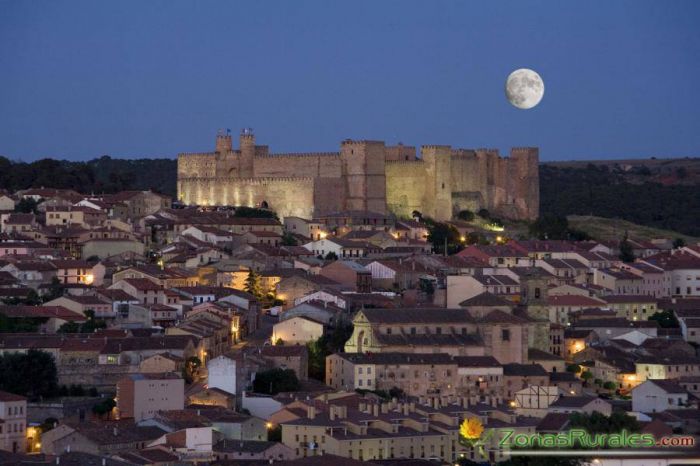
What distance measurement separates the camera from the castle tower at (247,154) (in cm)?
7269

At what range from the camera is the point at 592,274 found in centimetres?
6228

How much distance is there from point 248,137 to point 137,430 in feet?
116

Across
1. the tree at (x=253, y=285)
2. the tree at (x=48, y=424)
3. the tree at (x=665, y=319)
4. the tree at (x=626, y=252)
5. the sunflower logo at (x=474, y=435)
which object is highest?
the tree at (x=626, y=252)

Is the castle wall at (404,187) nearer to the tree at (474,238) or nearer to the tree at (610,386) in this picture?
the tree at (474,238)

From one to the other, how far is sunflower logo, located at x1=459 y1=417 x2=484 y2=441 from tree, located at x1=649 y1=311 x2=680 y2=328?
15.3 m

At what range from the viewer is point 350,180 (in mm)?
70625

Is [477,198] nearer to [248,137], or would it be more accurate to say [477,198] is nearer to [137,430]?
[248,137]

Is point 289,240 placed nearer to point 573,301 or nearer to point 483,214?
point 483,214

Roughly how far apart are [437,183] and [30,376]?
102ft

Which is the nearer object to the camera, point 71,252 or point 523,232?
point 71,252

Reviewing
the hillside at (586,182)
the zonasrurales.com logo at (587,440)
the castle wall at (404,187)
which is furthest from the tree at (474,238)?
the zonasrurales.com logo at (587,440)

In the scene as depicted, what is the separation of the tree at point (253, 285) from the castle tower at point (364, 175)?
1567 cm

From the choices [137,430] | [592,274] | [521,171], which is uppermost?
[521,171]

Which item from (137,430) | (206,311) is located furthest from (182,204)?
(137,430)
